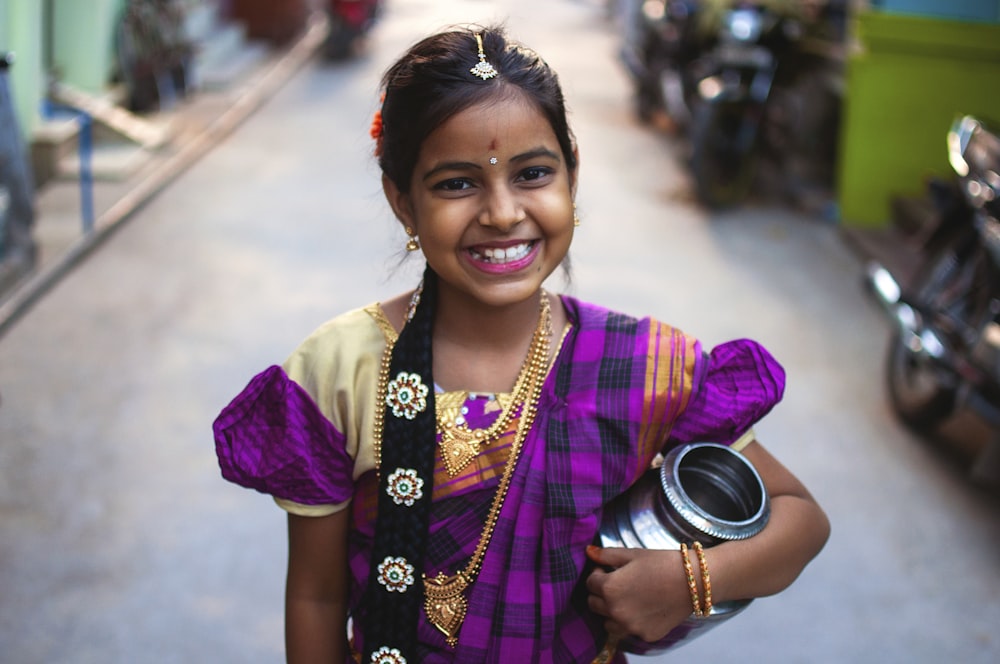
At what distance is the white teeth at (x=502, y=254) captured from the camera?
4.18 feet

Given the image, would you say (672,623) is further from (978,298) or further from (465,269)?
(978,298)

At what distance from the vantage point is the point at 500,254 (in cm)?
127

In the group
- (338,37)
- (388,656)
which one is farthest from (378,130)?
(338,37)

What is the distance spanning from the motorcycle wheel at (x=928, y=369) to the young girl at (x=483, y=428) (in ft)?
7.24

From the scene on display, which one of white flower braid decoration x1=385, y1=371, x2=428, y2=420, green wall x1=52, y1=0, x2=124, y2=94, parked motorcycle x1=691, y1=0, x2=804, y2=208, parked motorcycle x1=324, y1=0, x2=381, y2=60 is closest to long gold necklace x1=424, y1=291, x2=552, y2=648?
white flower braid decoration x1=385, y1=371, x2=428, y2=420

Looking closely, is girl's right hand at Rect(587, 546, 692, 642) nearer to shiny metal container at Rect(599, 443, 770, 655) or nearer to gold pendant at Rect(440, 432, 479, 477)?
shiny metal container at Rect(599, 443, 770, 655)

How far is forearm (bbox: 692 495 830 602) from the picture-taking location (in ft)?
4.13

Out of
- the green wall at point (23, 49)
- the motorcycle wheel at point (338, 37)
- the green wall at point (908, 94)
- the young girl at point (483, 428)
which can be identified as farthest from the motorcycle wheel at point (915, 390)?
the motorcycle wheel at point (338, 37)

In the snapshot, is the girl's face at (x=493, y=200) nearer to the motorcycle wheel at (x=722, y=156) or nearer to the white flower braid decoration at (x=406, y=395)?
the white flower braid decoration at (x=406, y=395)

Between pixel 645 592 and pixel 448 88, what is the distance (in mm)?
637

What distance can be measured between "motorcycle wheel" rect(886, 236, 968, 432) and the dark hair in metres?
2.35

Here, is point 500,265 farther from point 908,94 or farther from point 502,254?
point 908,94

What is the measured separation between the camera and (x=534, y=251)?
1297 mm

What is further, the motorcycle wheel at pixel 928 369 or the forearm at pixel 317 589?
the motorcycle wheel at pixel 928 369
